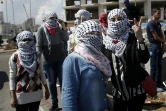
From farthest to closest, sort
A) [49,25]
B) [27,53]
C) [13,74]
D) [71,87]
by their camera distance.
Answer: [49,25]
[27,53]
[13,74]
[71,87]

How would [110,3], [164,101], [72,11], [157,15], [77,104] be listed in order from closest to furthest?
1. [77,104]
2. [164,101]
3. [157,15]
4. [110,3]
5. [72,11]

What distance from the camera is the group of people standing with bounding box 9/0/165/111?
7.47 feet

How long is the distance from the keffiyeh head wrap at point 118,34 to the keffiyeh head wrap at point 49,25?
1.79m

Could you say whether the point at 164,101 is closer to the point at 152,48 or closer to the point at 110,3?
the point at 152,48

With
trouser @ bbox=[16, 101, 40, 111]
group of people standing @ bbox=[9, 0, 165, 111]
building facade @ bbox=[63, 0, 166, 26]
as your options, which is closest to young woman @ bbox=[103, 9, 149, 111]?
group of people standing @ bbox=[9, 0, 165, 111]

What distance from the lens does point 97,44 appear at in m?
2.37

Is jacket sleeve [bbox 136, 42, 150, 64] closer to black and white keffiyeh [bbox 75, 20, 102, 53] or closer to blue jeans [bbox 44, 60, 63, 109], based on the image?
black and white keffiyeh [bbox 75, 20, 102, 53]

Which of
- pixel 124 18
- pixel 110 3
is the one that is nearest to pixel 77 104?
pixel 124 18

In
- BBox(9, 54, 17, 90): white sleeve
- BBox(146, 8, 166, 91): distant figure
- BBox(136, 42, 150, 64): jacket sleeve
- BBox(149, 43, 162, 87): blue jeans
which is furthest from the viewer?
BBox(149, 43, 162, 87): blue jeans

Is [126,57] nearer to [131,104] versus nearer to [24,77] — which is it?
[131,104]

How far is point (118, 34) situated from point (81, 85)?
3.63ft

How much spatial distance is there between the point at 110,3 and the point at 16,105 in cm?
5213

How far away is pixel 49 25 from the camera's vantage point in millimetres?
4777

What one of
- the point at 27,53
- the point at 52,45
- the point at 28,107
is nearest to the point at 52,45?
the point at 52,45
